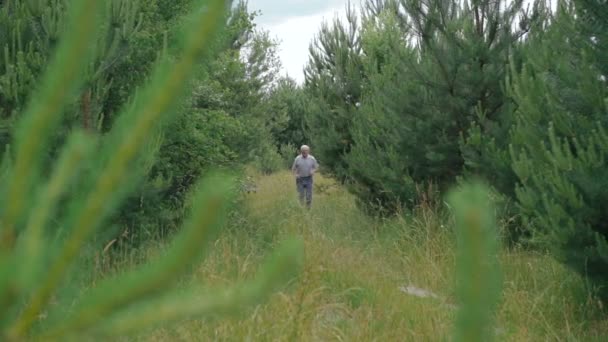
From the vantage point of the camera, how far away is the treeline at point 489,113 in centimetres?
455

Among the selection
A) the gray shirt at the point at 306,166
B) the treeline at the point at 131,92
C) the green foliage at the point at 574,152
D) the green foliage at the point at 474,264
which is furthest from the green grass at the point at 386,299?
the gray shirt at the point at 306,166

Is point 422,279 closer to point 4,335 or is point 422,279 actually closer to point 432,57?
point 432,57

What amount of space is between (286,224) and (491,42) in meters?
3.49

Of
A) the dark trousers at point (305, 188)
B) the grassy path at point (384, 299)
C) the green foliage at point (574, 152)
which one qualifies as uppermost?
the green foliage at point (574, 152)

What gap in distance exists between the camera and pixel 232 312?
0.57 meters

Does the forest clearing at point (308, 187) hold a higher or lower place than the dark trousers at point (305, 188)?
higher

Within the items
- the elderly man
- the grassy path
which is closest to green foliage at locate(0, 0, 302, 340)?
the grassy path

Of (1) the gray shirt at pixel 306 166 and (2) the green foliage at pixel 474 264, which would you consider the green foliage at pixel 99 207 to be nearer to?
(2) the green foliage at pixel 474 264

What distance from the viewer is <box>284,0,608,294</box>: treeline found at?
4.55m

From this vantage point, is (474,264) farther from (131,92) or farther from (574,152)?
(131,92)

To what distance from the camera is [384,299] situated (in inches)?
193

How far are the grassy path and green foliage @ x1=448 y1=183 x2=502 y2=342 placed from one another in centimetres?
188

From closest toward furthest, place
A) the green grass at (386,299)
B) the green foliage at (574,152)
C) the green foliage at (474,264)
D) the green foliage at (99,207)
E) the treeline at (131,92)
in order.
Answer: the green foliage at (474,264) → the green foliage at (99,207) → the green grass at (386,299) → the green foliage at (574,152) → the treeline at (131,92)

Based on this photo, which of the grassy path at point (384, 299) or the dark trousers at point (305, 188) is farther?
the dark trousers at point (305, 188)
